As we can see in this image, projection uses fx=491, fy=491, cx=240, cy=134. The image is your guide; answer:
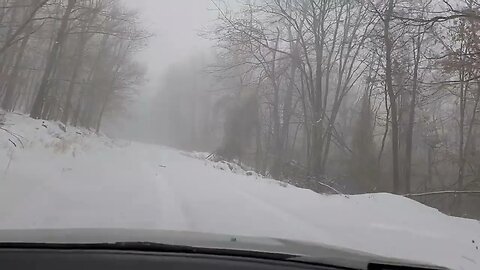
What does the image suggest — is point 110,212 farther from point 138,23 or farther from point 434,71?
point 138,23

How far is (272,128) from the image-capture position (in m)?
17.3

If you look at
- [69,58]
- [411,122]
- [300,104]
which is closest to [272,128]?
[300,104]

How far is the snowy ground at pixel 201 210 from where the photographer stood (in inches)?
241

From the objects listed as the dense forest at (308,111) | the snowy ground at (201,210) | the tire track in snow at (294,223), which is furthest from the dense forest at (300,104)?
the tire track in snow at (294,223)

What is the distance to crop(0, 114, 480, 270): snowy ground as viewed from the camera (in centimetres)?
612

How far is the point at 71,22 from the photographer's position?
14109mm

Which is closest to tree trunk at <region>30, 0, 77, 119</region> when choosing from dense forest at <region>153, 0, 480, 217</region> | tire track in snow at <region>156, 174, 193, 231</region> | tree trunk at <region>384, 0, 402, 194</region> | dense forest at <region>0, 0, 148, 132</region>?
dense forest at <region>0, 0, 148, 132</region>

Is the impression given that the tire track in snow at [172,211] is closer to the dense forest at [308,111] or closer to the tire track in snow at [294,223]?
the tire track in snow at [294,223]

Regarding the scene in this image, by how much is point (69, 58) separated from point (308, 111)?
1028 centimetres

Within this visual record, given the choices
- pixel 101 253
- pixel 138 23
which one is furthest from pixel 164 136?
pixel 101 253

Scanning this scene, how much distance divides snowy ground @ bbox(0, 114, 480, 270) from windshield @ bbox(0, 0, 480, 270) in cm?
4

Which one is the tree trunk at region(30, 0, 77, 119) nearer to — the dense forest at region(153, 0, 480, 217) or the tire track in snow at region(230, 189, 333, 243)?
the dense forest at region(153, 0, 480, 217)

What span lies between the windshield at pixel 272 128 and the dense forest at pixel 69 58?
9 centimetres

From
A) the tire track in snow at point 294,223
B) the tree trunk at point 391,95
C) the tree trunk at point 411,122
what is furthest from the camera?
the tree trunk at point 411,122
